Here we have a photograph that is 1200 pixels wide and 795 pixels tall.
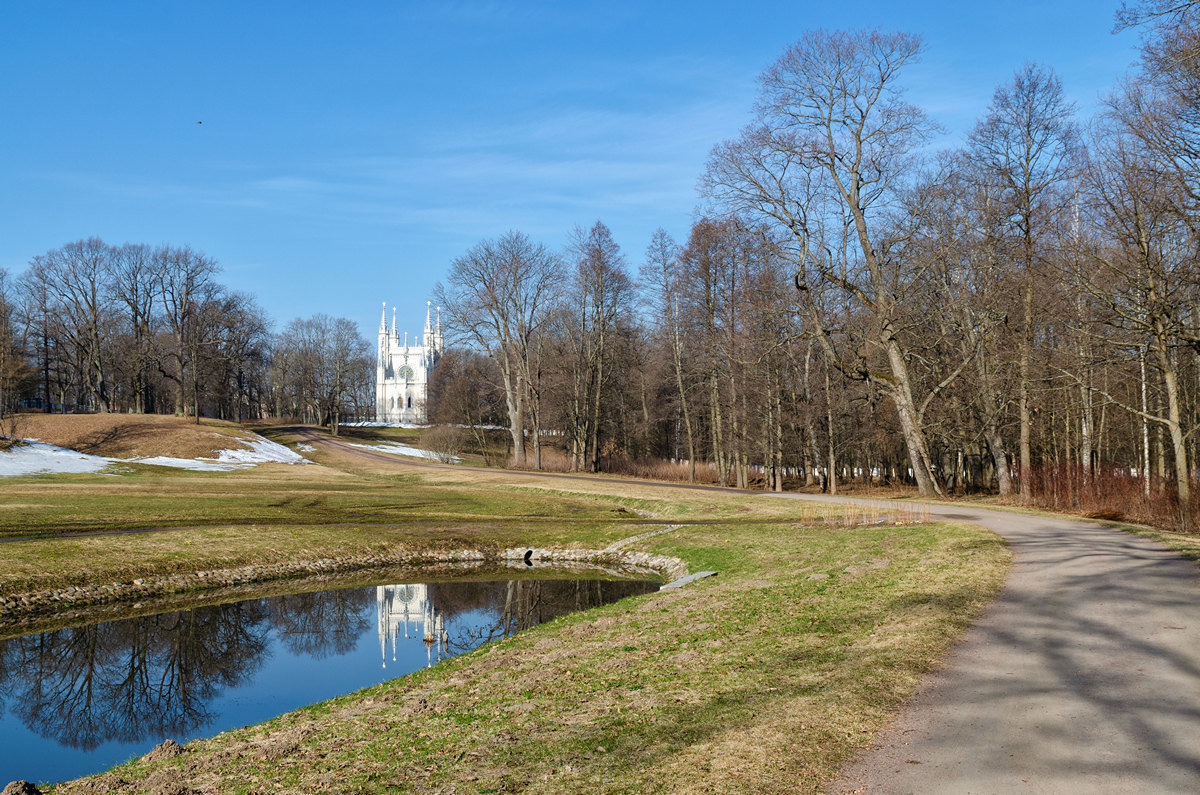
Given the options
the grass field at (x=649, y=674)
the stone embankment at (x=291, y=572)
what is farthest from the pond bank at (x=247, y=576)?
the grass field at (x=649, y=674)

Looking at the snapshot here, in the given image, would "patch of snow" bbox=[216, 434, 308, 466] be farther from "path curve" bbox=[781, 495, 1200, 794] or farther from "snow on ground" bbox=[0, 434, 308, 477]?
"path curve" bbox=[781, 495, 1200, 794]

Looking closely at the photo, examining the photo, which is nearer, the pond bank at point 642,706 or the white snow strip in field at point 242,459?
the pond bank at point 642,706

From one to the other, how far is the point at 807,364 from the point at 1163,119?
77.0 feet

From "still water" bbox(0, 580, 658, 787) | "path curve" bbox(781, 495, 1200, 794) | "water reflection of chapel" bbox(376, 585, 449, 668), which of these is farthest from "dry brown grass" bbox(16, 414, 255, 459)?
"path curve" bbox(781, 495, 1200, 794)

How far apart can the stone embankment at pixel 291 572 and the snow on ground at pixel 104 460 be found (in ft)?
86.0

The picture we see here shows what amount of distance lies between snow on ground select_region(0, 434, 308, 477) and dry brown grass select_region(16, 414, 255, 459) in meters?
1.52

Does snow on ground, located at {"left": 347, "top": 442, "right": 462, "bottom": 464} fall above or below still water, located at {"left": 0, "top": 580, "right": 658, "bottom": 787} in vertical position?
above

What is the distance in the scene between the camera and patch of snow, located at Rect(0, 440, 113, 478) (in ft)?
134

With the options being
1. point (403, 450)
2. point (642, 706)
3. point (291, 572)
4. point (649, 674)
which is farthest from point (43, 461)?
point (642, 706)

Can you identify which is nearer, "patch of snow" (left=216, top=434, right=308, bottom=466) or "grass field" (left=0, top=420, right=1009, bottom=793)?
"grass field" (left=0, top=420, right=1009, bottom=793)

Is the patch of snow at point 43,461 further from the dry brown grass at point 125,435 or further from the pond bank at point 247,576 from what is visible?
the pond bank at point 247,576

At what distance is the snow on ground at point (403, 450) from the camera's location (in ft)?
240

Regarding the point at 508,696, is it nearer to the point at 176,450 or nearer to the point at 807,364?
the point at 807,364

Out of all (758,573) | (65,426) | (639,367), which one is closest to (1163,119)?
(758,573)
